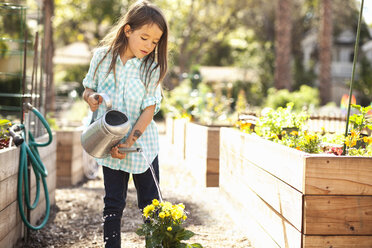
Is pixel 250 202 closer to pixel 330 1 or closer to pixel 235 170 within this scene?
pixel 235 170

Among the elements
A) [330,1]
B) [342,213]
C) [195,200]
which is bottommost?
[195,200]

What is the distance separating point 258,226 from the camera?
284 centimetres

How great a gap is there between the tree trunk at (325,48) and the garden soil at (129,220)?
402 inches

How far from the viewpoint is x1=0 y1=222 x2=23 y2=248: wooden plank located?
2.64m

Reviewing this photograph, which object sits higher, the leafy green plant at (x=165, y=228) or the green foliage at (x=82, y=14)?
the green foliage at (x=82, y=14)

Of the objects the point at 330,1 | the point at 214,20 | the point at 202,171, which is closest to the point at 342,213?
the point at 202,171

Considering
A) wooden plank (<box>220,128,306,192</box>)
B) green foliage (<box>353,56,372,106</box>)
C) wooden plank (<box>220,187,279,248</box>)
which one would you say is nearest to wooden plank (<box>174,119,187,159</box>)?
wooden plank (<box>220,187,279,248</box>)

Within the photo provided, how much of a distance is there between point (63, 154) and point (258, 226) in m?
3.37

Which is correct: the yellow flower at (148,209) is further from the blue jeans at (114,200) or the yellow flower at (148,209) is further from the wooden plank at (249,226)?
the wooden plank at (249,226)

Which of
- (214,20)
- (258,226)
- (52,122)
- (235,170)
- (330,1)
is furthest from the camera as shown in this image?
(214,20)

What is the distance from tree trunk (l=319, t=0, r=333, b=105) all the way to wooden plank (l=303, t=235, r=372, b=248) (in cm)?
1296

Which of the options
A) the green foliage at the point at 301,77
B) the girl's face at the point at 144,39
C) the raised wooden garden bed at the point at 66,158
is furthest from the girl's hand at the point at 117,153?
the green foliage at the point at 301,77

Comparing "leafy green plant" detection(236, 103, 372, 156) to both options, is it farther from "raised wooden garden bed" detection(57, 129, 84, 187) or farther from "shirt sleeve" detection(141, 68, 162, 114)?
"raised wooden garden bed" detection(57, 129, 84, 187)

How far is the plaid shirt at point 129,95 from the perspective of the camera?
7.82 ft
